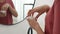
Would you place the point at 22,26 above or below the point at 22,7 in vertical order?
below

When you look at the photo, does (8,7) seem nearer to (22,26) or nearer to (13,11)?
(13,11)

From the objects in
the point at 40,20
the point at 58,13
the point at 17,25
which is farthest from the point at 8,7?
the point at 58,13

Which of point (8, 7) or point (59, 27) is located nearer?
point (59, 27)

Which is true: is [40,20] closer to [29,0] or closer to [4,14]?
[29,0]

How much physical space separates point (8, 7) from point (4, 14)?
67 millimetres

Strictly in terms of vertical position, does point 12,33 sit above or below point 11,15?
below

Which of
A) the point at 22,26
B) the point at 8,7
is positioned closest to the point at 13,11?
the point at 8,7

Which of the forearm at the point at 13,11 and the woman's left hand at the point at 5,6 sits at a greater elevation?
the woman's left hand at the point at 5,6

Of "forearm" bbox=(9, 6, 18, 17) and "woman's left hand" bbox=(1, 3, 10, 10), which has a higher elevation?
"woman's left hand" bbox=(1, 3, 10, 10)

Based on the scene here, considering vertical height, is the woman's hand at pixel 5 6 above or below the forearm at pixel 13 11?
above

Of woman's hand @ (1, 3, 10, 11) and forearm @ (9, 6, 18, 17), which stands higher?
woman's hand @ (1, 3, 10, 11)

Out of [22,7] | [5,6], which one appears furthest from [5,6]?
[22,7]

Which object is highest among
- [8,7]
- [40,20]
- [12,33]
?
[8,7]

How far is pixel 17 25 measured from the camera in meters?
1.10
